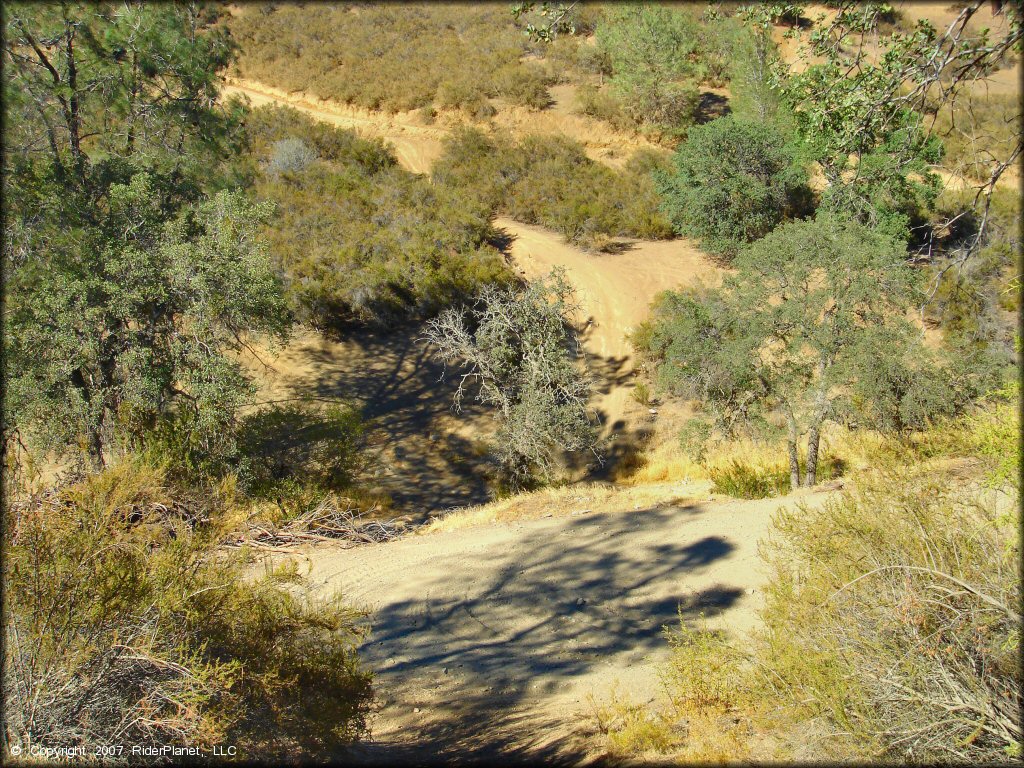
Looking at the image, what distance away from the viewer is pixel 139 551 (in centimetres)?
446

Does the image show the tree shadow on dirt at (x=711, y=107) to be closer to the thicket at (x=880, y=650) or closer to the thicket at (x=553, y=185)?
the thicket at (x=553, y=185)

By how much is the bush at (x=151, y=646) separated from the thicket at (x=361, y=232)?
46.5ft

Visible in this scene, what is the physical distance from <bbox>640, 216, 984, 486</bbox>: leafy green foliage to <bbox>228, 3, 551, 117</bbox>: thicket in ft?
82.3

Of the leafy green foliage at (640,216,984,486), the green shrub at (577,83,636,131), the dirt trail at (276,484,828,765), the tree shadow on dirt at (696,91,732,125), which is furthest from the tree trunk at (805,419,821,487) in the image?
the tree shadow on dirt at (696,91,732,125)

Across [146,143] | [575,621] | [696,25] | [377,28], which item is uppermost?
[377,28]

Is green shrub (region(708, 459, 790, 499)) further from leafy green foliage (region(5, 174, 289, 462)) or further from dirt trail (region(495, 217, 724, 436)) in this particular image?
leafy green foliage (region(5, 174, 289, 462))

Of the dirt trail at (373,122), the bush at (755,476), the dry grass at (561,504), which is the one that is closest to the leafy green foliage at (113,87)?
the dry grass at (561,504)

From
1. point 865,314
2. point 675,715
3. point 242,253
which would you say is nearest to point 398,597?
point 675,715

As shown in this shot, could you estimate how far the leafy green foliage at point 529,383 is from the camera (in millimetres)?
14258

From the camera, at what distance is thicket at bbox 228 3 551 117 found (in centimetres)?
3353

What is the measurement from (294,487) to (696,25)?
102ft

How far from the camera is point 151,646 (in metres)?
3.87

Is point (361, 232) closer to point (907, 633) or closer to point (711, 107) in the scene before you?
point (711, 107)

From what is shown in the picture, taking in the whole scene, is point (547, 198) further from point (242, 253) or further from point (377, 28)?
point (377, 28)
